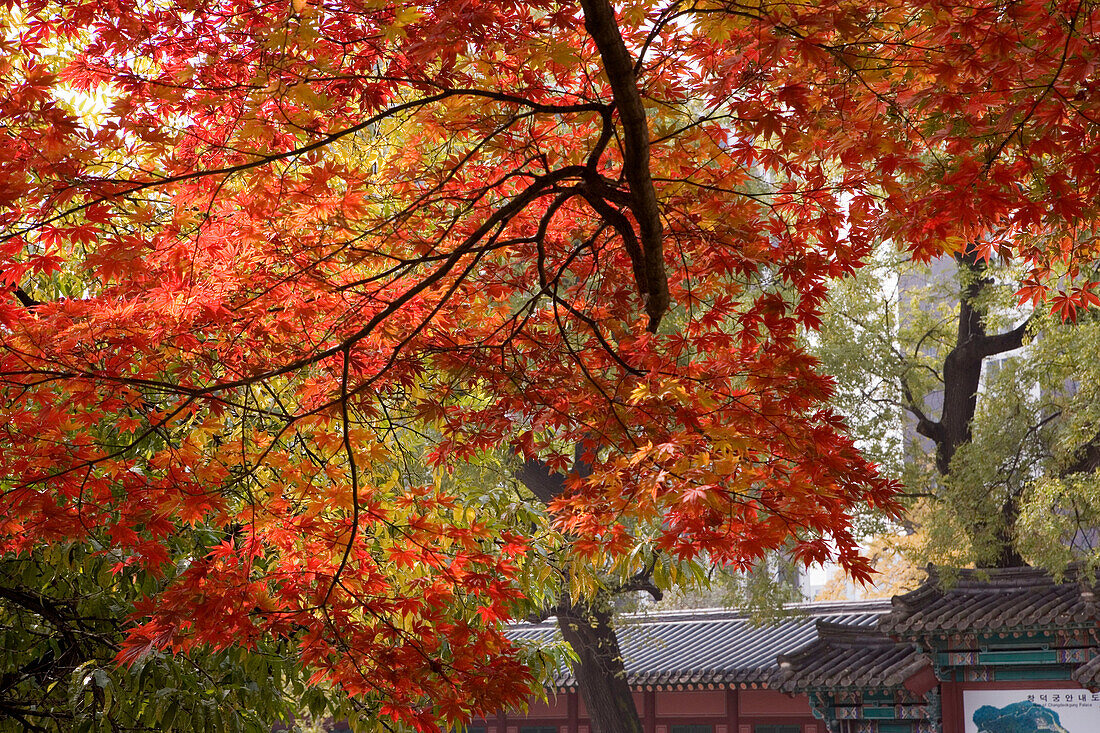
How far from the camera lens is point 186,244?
359 cm

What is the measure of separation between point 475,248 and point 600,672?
8867mm

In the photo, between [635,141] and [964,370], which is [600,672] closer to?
[964,370]

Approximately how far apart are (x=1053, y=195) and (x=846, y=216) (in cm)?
70

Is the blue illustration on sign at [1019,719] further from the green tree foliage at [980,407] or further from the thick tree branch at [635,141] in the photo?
the thick tree branch at [635,141]

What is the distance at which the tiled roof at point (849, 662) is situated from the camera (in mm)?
9820

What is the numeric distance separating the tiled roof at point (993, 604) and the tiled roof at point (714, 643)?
1.25m

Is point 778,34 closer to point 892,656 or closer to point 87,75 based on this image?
point 87,75

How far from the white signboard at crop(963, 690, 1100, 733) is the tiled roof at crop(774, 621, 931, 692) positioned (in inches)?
21.8

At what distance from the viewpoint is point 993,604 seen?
9484 millimetres

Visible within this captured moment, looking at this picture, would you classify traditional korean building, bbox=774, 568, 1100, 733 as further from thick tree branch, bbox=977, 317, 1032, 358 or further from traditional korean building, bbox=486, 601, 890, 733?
thick tree branch, bbox=977, 317, 1032, 358

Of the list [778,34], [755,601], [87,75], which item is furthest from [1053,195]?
[755,601]

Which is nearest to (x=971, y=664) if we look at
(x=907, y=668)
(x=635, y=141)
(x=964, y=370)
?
(x=907, y=668)

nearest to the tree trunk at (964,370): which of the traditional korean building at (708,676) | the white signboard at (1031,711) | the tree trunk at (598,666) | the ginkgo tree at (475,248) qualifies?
the traditional korean building at (708,676)

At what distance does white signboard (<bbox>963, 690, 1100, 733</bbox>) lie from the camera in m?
8.82
